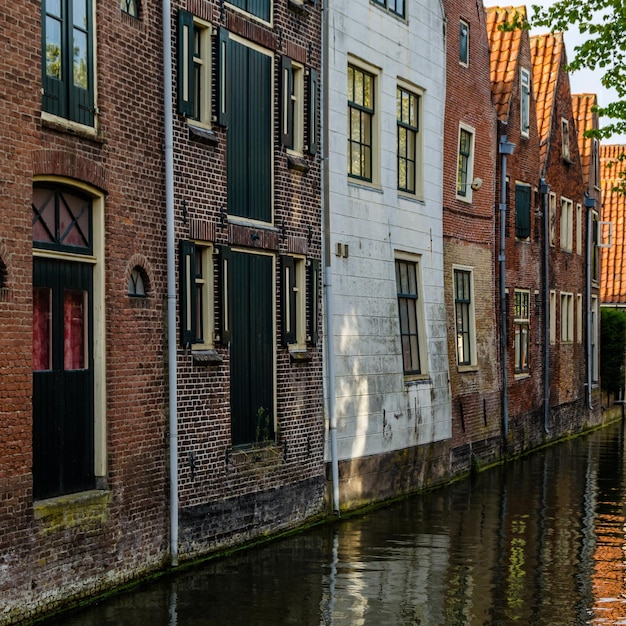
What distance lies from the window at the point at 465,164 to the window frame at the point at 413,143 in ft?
8.63

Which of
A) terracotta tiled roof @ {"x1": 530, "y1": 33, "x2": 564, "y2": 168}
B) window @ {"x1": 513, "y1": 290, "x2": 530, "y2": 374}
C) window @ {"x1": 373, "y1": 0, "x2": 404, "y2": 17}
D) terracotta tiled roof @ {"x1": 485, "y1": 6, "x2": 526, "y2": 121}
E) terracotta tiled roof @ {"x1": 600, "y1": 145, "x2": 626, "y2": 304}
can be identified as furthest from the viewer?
terracotta tiled roof @ {"x1": 600, "y1": 145, "x2": 626, "y2": 304}

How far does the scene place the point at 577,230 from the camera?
119ft

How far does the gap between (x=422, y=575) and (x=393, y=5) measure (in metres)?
10.8

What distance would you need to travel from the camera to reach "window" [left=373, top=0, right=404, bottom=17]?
19.9 meters

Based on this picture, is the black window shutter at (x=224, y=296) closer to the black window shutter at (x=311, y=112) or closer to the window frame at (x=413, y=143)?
the black window shutter at (x=311, y=112)

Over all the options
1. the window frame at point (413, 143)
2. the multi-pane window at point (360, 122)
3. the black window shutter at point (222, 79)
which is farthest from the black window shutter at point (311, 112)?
the window frame at point (413, 143)

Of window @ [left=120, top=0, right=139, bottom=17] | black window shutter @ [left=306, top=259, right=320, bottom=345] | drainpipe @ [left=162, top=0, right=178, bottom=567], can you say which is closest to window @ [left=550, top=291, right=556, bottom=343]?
black window shutter @ [left=306, top=259, right=320, bottom=345]

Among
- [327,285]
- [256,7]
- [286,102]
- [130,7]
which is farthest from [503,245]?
[130,7]

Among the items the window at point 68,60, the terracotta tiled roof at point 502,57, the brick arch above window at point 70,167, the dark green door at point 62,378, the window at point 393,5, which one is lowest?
the dark green door at point 62,378

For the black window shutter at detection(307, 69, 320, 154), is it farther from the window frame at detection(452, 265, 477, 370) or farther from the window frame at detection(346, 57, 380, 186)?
the window frame at detection(452, 265, 477, 370)

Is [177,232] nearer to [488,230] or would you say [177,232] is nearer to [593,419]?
[488,230]

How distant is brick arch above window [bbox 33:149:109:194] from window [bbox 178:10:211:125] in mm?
1957

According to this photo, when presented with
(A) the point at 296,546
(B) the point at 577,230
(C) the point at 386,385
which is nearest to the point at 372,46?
(C) the point at 386,385

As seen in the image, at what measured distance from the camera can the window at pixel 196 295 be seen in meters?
13.6
